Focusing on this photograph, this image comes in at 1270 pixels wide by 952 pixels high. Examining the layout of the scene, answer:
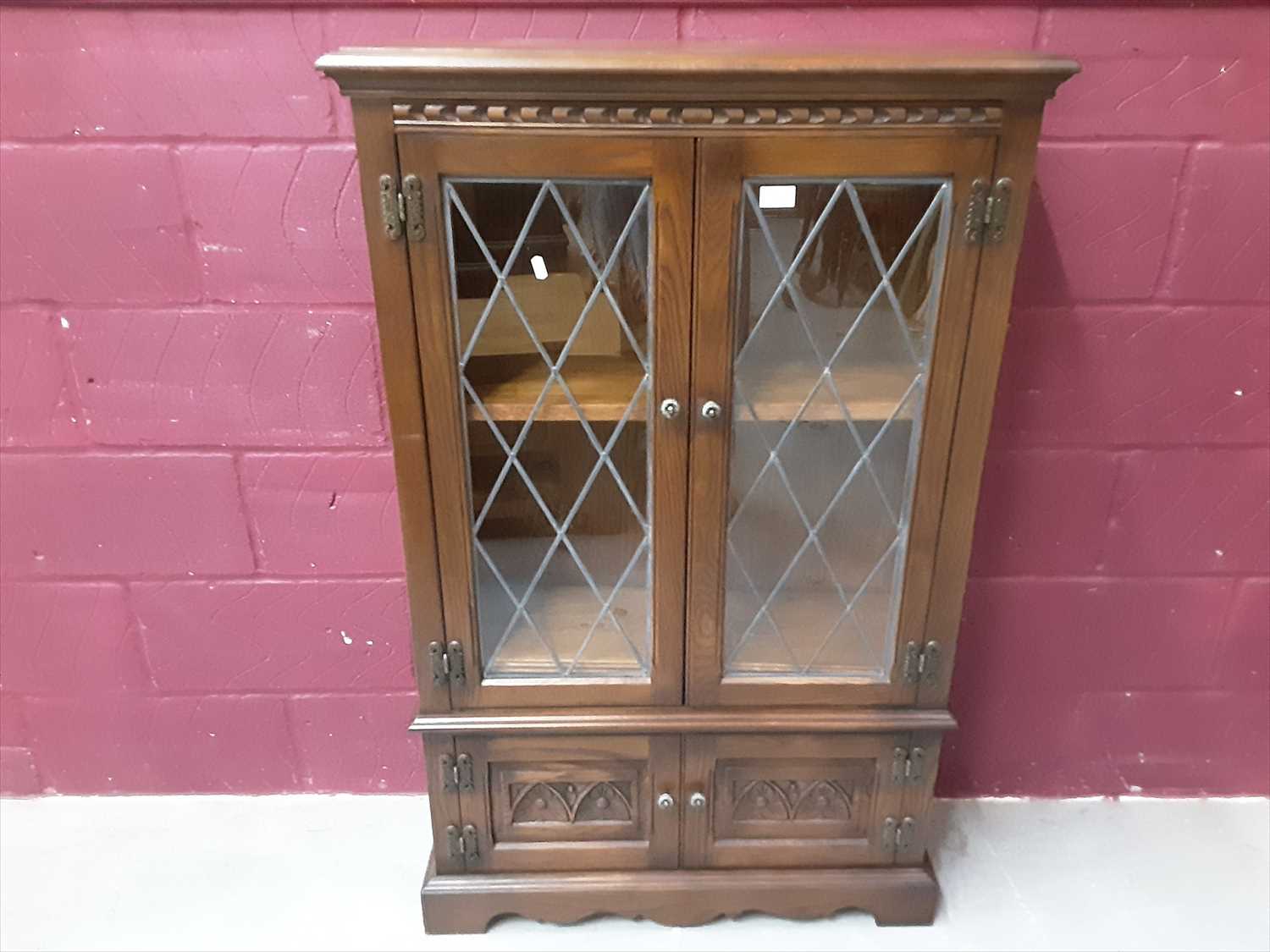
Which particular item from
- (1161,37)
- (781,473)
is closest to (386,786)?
(781,473)

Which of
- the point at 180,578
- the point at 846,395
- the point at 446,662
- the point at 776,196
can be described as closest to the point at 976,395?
the point at 846,395

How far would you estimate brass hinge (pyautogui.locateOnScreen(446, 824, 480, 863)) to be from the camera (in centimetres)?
151

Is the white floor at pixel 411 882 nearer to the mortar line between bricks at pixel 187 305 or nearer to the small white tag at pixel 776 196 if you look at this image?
the mortar line between bricks at pixel 187 305

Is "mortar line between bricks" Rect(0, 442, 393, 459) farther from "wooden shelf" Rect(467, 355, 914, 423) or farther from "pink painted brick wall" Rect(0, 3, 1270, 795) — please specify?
"wooden shelf" Rect(467, 355, 914, 423)

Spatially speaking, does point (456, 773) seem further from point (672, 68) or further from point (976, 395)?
point (672, 68)

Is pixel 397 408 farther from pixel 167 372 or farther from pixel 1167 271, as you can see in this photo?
pixel 1167 271

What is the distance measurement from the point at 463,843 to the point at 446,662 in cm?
32

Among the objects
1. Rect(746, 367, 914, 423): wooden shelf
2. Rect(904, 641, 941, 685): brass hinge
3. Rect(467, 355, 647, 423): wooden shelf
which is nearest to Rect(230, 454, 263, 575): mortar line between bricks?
Rect(467, 355, 647, 423): wooden shelf

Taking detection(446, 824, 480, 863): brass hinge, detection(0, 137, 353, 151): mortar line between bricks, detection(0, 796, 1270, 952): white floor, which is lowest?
detection(0, 796, 1270, 952): white floor

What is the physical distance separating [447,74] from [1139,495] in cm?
126

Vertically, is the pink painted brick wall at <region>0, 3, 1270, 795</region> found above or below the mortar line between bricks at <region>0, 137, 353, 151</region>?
below

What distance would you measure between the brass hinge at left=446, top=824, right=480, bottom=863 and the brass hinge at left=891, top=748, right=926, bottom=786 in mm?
636

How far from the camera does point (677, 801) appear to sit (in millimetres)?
1506

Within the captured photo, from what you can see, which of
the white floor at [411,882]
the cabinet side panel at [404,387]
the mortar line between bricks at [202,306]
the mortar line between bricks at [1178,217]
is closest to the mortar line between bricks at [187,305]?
the mortar line between bricks at [202,306]
